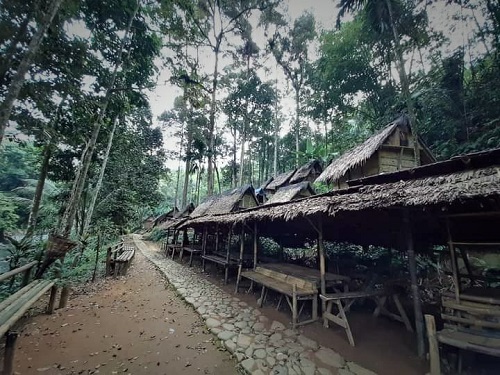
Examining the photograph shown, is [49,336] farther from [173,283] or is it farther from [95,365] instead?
[173,283]

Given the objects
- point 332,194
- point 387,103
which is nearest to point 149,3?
point 332,194

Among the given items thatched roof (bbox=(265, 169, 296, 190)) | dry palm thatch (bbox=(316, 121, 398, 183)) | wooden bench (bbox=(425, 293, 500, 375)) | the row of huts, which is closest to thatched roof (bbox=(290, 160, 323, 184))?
thatched roof (bbox=(265, 169, 296, 190))

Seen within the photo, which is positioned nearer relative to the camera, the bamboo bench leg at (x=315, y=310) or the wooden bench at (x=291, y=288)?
the wooden bench at (x=291, y=288)

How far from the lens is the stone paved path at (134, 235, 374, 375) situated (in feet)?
11.7

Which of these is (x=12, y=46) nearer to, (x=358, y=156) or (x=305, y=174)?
(x=358, y=156)

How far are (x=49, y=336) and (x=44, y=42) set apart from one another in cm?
747

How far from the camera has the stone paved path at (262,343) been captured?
11.7ft

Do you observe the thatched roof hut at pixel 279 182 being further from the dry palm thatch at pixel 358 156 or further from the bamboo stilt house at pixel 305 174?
the dry palm thatch at pixel 358 156

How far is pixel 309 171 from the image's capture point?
707 inches

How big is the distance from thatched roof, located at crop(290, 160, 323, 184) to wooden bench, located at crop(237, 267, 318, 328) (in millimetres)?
11901

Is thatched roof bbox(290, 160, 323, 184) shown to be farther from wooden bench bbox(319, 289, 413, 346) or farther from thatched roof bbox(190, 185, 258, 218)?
wooden bench bbox(319, 289, 413, 346)

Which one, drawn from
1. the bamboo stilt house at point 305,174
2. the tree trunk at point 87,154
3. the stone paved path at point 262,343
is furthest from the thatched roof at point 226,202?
the stone paved path at point 262,343

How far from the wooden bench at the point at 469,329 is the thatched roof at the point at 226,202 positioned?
989cm

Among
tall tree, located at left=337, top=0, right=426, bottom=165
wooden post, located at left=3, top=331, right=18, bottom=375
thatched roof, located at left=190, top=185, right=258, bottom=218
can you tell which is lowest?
wooden post, located at left=3, top=331, right=18, bottom=375
